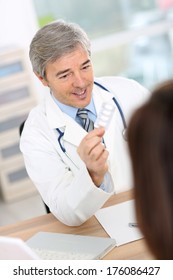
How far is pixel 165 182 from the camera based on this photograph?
0.71 meters

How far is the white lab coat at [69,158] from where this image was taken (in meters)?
1.57

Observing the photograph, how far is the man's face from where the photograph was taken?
1.76 meters

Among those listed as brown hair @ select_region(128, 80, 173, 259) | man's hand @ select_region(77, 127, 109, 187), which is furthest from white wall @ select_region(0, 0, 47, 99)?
brown hair @ select_region(128, 80, 173, 259)

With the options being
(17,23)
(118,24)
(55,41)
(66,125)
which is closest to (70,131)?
(66,125)

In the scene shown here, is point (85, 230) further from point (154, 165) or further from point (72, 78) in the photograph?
point (154, 165)

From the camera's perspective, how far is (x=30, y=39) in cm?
384

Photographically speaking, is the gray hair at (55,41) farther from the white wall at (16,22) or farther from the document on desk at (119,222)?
the white wall at (16,22)

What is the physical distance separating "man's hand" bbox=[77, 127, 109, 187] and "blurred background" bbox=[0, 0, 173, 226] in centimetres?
185

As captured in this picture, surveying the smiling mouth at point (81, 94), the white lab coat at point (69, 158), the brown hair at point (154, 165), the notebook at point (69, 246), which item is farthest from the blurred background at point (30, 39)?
the brown hair at point (154, 165)

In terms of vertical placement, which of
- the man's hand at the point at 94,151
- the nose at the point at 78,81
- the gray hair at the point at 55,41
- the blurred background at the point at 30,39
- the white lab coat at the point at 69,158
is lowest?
the blurred background at the point at 30,39

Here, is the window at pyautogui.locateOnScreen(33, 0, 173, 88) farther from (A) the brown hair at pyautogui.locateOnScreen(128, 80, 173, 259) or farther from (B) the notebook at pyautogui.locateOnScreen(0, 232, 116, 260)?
(A) the brown hair at pyautogui.locateOnScreen(128, 80, 173, 259)

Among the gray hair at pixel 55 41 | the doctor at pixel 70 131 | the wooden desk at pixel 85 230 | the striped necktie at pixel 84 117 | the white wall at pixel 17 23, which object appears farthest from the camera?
the white wall at pixel 17 23

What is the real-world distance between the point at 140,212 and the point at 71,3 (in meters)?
3.55

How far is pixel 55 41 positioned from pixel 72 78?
154mm
